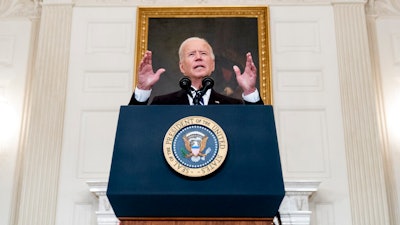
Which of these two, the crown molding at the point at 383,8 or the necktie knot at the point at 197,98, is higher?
the crown molding at the point at 383,8

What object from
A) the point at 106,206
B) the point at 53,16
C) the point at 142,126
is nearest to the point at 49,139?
the point at 106,206

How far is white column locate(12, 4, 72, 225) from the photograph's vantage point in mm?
5605

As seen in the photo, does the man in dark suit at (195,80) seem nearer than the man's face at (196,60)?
Yes

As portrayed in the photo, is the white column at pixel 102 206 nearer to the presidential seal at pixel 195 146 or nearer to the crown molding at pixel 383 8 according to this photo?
the presidential seal at pixel 195 146

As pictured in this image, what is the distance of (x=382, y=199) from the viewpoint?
5.52m

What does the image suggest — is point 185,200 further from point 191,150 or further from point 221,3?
point 221,3

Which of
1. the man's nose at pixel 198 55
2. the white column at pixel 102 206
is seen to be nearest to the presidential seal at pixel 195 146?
the man's nose at pixel 198 55

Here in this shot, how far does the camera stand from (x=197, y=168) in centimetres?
205

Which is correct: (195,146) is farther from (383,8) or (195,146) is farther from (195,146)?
(383,8)

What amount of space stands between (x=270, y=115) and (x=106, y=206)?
3.42 meters

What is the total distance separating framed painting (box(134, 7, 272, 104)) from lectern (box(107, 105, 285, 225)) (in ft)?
12.7

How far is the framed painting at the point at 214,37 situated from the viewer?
605 cm

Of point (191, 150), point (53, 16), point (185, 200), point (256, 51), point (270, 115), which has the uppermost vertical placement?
point (53, 16)

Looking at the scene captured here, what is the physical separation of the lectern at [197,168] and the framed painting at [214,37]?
3.87m
